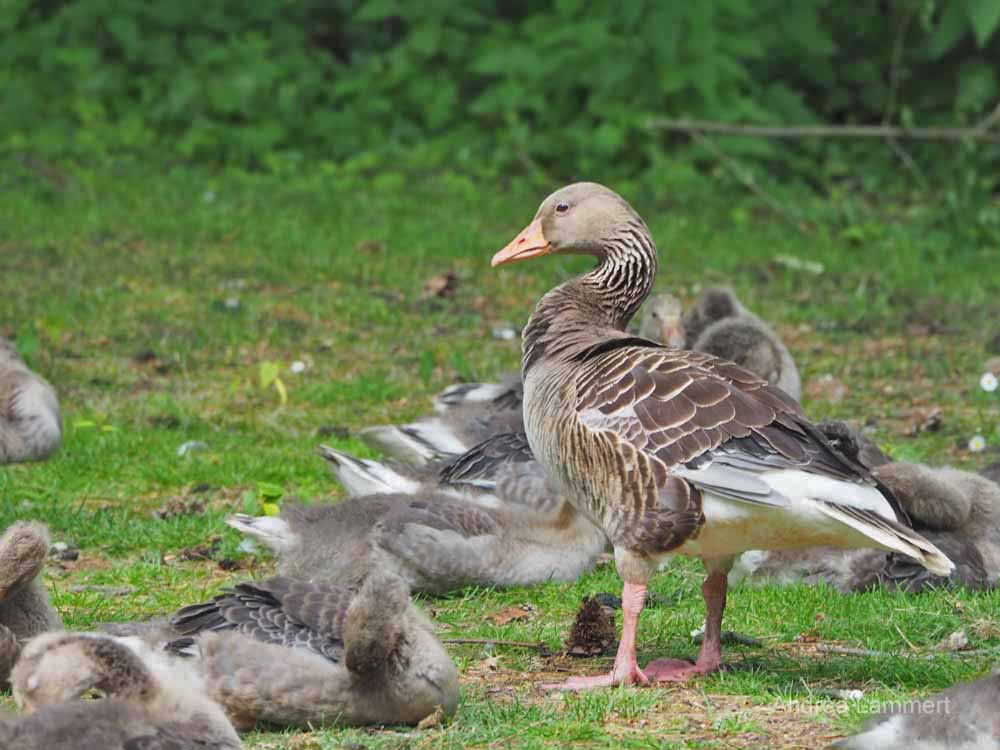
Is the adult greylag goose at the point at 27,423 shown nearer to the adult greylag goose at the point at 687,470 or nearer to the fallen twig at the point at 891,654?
the adult greylag goose at the point at 687,470

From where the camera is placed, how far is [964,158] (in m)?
16.7

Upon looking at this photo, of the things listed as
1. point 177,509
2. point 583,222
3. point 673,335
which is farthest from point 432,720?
point 673,335

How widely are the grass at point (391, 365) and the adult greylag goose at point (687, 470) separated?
0.48 meters

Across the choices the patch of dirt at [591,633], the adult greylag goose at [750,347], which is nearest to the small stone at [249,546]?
the patch of dirt at [591,633]

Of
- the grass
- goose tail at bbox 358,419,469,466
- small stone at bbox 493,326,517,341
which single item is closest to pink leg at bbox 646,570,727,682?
the grass

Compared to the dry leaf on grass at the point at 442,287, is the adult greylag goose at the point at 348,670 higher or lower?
higher

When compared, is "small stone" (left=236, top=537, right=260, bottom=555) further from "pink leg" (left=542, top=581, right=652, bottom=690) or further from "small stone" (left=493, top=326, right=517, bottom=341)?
"small stone" (left=493, top=326, right=517, bottom=341)

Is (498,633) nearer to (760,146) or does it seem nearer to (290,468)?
(290,468)

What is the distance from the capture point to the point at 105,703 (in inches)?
180

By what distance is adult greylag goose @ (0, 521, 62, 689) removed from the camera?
568cm

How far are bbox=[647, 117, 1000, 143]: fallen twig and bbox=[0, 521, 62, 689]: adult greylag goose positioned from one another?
482 inches

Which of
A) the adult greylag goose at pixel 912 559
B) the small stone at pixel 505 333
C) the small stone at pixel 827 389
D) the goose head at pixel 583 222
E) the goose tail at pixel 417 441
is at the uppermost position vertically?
the goose head at pixel 583 222

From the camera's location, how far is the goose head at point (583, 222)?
6.93 m

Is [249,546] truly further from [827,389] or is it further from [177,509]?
[827,389]
